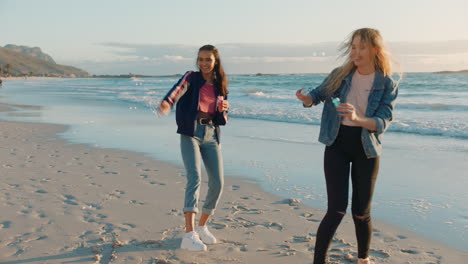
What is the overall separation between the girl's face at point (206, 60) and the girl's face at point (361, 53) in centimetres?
127

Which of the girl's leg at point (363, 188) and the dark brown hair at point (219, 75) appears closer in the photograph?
the girl's leg at point (363, 188)

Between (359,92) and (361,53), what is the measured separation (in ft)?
0.91

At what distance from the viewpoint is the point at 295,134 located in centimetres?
1098

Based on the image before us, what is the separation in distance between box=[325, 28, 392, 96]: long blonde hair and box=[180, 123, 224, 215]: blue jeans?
3.91 ft

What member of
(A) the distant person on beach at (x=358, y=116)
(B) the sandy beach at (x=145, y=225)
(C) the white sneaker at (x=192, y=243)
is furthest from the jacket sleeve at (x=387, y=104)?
(C) the white sneaker at (x=192, y=243)

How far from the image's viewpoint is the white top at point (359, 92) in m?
2.97

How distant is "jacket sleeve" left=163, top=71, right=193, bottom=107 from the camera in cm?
353

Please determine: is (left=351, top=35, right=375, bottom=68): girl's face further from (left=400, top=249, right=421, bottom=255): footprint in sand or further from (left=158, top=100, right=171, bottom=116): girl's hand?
(left=400, top=249, right=421, bottom=255): footprint in sand

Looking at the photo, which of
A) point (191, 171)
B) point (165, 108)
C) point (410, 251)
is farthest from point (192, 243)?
point (410, 251)

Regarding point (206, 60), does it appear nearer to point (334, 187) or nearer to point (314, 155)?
point (334, 187)

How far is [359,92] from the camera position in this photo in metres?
3.02

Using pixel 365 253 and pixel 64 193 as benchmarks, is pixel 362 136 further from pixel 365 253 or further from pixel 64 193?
pixel 64 193

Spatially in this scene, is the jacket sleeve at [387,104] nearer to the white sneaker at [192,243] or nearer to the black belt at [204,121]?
the black belt at [204,121]

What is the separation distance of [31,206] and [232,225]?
7.52 feet
